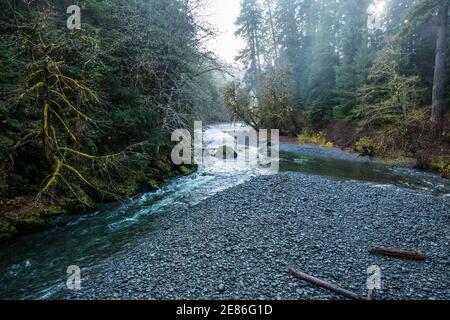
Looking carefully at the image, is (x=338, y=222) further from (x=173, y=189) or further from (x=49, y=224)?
(x=49, y=224)

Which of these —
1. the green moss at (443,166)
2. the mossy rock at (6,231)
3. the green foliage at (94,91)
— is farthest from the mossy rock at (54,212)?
the green moss at (443,166)

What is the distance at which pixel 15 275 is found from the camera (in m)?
5.37

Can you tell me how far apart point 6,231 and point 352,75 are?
22506mm

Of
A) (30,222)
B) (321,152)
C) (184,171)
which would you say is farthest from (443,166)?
(30,222)

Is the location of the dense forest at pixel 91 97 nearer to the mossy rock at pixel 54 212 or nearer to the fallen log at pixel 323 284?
the mossy rock at pixel 54 212

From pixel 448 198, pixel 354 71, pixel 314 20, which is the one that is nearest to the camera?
pixel 448 198

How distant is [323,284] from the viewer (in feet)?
14.1

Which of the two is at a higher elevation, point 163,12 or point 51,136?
point 163,12

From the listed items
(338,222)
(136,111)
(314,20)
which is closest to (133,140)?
(136,111)

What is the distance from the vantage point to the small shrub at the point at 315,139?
69.1 ft

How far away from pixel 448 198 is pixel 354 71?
49.0ft

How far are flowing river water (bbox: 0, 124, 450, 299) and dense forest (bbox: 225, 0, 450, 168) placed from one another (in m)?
2.47

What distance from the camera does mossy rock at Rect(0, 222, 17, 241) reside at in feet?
21.6

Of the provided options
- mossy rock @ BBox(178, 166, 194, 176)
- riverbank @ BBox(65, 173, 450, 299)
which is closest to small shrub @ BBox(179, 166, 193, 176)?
mossy rock @ BBox(178, 166, 194, 176)
